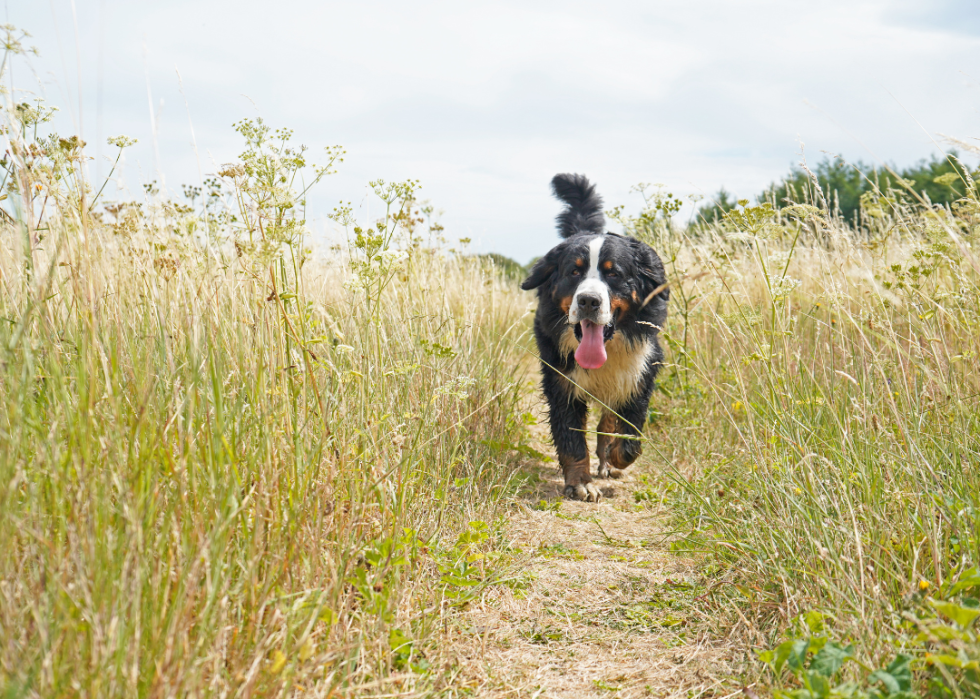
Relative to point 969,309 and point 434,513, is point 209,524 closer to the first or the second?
point 434,513

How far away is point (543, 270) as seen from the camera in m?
4.04

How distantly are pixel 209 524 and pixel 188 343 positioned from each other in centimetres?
60

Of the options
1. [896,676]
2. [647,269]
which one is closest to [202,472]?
[896,676]

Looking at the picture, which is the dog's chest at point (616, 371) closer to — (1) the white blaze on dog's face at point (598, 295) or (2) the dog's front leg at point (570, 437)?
(2) the dog's front leg at point (570, 437)

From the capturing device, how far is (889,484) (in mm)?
2018

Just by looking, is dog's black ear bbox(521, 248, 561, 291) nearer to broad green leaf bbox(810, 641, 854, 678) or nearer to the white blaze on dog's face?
the white blaze on dog's face

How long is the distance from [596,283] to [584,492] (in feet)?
3.53

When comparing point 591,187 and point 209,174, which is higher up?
point 591,187

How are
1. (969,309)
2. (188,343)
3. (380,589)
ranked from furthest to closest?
(969,309), (188,343), (380,589)

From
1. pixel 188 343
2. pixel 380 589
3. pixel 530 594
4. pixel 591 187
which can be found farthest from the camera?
pixel 591 187

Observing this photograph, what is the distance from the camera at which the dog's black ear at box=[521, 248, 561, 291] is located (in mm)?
3988

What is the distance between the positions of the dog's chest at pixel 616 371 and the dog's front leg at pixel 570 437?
10 centimetres

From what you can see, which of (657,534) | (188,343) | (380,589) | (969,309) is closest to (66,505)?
(188,343)

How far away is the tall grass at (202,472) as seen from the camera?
3.99ft
